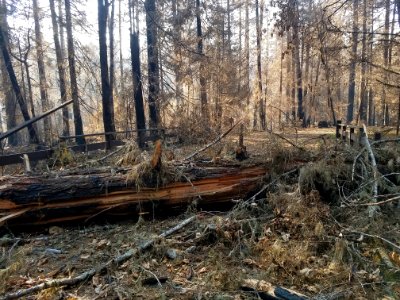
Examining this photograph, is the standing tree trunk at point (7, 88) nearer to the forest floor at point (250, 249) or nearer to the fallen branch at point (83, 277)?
the forest floor at point (250, 249)

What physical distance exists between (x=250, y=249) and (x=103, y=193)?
2277 mm

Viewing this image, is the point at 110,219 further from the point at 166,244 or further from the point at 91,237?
the point at 166,244

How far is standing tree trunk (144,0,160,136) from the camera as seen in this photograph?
14.1 meters

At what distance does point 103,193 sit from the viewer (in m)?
4.74

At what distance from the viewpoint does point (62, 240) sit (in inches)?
173

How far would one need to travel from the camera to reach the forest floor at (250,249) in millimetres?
3139

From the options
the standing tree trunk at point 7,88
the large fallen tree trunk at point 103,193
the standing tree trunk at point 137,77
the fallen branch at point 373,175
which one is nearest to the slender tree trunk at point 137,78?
the standing tree trunk at point 137,77

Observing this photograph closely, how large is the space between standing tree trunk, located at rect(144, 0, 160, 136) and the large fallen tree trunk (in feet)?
29.8

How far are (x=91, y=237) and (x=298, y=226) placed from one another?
281 cm

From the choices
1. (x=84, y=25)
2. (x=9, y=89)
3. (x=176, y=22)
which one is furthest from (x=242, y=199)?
(x=9, y=89)

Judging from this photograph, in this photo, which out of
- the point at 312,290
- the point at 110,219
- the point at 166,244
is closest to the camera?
the point at 312,290

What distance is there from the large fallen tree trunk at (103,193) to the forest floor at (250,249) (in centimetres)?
20

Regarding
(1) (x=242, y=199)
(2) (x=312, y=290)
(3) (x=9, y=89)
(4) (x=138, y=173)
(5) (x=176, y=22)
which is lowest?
(2) (x=312, y=290)

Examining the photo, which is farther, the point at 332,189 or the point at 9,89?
the point at 9,89
